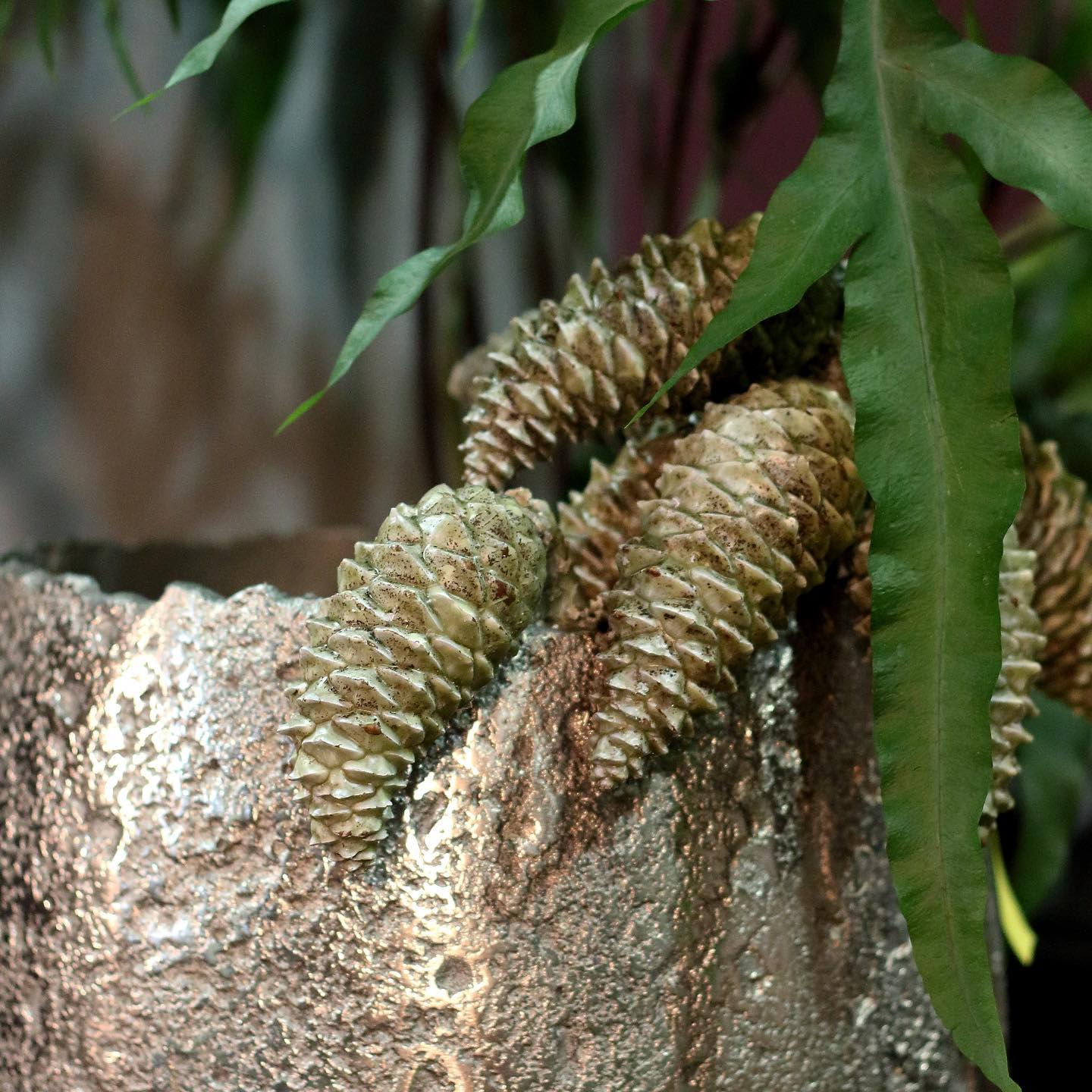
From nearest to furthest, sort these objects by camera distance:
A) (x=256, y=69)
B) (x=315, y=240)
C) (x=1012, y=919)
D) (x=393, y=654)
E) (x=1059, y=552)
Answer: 1. (x=393, y=654)
2. (x=1059, y=552)
3. (x=1012, y=919)
4. (x=256, y=69)
5. (x=315, y=240)

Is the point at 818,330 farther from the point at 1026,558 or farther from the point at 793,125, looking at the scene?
the point at 793,125

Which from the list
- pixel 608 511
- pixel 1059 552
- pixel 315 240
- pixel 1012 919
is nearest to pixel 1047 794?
pixel 1012 919

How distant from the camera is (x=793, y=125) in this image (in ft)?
3.16

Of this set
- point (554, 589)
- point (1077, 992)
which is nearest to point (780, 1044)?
point (554, 589)

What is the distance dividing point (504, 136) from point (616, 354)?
0.23 ft

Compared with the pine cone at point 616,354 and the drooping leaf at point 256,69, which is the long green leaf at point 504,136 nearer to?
the pine cone at point 616,354

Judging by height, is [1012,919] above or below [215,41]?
below

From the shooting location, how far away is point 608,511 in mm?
394

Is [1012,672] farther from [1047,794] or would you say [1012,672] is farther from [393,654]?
[1047,794]

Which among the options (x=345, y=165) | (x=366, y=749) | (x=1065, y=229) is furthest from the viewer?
→ (x=345, y=165)

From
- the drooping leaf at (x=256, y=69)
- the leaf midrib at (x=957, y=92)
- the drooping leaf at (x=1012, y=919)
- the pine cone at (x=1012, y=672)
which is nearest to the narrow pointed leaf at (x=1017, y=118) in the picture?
the leaf midrib at (x=957, y=92)

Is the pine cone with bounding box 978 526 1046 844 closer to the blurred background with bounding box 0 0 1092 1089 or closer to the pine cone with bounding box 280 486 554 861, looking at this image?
the pine cone with bounding box 280 486 554 861

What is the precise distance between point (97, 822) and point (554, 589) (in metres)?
0.15

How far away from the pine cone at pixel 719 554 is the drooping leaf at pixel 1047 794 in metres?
0.38
